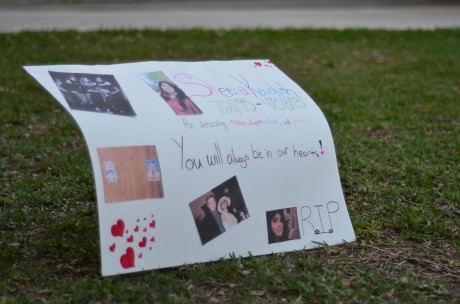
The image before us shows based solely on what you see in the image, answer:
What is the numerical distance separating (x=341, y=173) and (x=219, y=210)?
71.8 inches

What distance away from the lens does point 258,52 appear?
9.69 meters

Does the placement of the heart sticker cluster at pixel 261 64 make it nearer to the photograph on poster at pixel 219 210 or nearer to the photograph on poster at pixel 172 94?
the photograph on poster at pixel 172 94

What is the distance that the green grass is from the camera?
12.1 ft

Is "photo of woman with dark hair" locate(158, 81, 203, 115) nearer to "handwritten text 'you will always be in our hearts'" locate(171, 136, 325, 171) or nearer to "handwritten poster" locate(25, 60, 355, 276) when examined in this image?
"handwritten poster" locate(25, 60, 355, 276)

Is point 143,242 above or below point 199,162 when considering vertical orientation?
below

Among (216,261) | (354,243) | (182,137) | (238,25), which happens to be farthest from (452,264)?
(238,25)

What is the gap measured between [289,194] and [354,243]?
1.56 feet

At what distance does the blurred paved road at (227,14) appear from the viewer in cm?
1239

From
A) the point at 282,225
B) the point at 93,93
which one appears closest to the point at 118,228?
the point at 93,93

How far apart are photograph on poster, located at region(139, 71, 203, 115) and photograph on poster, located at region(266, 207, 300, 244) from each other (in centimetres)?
65

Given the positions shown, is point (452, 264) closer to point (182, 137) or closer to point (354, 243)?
point (354, 243)

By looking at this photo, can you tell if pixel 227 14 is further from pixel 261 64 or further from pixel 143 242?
pixel 143 242

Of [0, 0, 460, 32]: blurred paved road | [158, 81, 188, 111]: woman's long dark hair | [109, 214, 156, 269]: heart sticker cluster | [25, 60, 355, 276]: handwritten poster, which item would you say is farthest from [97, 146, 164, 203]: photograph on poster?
[0, 0, 460, 32]: blurred paved road

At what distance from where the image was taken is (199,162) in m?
3.86
